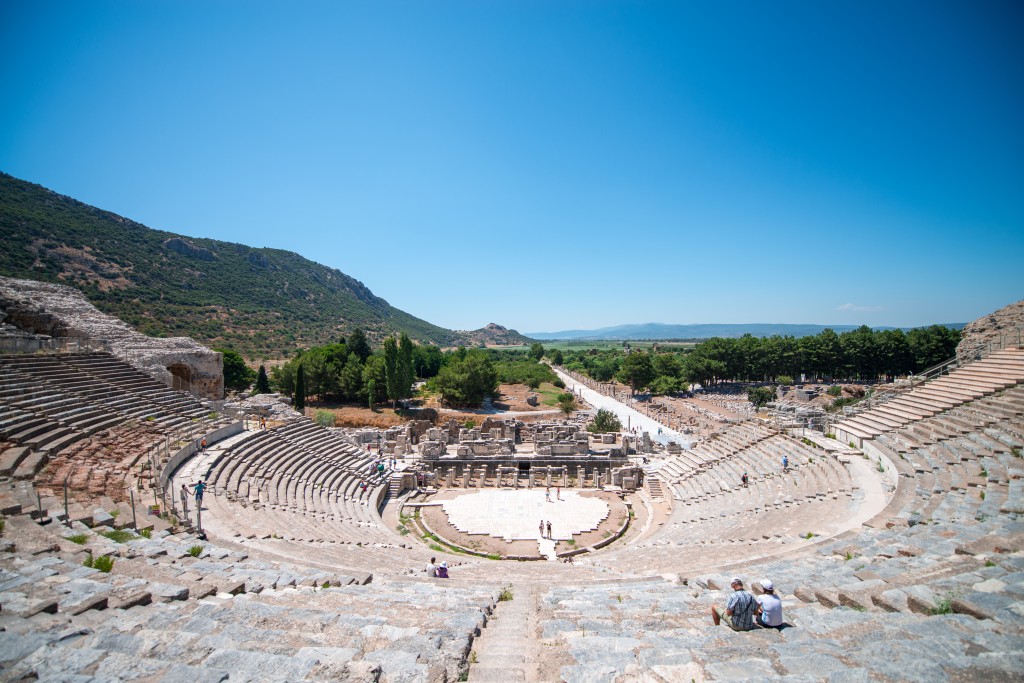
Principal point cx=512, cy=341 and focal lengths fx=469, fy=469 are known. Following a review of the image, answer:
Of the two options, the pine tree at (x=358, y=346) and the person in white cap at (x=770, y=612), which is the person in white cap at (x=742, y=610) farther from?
the pine tree at (x=358, y=346)

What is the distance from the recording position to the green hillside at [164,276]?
203 ft

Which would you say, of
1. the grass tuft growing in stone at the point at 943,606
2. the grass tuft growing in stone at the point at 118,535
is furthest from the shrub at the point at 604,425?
the grass tuft growing in stone at the point at 118,535

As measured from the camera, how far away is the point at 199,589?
7.59 meters

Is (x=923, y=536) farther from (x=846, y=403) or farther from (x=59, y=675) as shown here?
(x=846, y=403)

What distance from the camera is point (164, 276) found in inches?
3177

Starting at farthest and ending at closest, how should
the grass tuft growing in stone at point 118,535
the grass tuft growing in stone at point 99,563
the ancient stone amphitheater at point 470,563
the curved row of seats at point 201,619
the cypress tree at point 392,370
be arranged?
1. the cypress tree at point 392,370
2. the grass tuft growing in stone at point 118,535
3. the grass tuft growing in stone at point 99,563
4. the ancient stone amphitheater at point 470,563
5. the curved row of seats at point 201,619

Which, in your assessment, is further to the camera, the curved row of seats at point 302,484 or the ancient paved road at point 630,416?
the ancient paved road at point 630,416

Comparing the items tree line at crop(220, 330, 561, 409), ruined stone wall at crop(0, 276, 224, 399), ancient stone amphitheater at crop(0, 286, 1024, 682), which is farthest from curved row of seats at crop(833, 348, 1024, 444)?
tree line at crop(220, 330, 561, 409)

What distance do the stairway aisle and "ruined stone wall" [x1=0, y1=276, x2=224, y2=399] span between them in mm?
25252

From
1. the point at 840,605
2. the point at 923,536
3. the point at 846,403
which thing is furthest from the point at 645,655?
the point at 846,403

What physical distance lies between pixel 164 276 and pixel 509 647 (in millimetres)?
96162

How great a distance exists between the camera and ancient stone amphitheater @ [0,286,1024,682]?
5.20 metres

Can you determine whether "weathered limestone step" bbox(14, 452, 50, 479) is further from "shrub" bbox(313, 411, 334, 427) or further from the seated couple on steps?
"shrub" bbox(313, 411, 334, 427)

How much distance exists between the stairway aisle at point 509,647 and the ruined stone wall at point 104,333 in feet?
82.8
